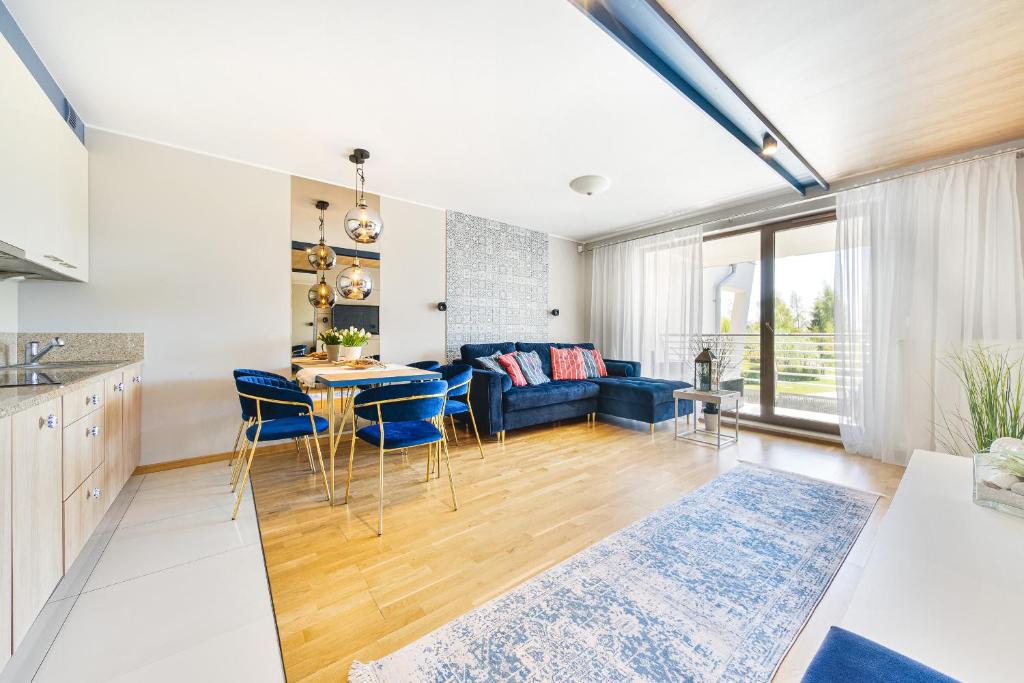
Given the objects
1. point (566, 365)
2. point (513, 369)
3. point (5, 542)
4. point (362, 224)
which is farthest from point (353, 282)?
point (566, 365)

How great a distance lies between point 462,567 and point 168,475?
2633 millimetres

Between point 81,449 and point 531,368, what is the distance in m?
3.63

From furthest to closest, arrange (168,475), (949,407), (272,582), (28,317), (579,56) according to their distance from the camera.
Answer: (949,407) < (168,475) < (28,317) < (579,56) < (272,582)

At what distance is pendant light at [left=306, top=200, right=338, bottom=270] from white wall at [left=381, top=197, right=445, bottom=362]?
1.90 feet

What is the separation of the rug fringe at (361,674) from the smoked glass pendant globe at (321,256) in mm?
3210

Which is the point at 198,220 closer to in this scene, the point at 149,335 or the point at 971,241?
the point at 149,335

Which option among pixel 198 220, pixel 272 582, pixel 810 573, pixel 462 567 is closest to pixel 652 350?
pixel 810 573

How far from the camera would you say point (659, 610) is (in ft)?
4.90

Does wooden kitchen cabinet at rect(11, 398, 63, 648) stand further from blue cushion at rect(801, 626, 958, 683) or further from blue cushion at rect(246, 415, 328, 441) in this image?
blue cushion at rect(801, 626, 958, 683)

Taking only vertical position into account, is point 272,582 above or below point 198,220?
below

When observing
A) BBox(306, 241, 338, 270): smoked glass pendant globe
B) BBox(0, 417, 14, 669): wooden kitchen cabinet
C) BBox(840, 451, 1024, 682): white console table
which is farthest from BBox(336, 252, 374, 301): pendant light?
BBox(840, 451, 1024, 682): white console table

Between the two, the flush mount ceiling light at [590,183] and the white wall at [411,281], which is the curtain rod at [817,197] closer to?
the flush mount ceiling light at [590,183]

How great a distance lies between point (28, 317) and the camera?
2.62 meters

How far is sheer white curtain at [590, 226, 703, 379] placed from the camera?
4.80m
